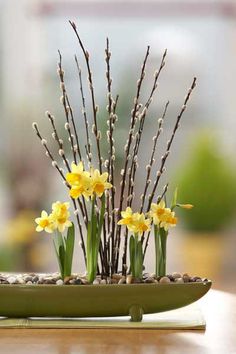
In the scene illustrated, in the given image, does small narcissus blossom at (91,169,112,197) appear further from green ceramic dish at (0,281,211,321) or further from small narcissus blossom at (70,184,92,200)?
green ceramic dish at (0,281,211,321)

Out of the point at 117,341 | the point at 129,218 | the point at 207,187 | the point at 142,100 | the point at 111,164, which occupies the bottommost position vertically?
the point at 117,341

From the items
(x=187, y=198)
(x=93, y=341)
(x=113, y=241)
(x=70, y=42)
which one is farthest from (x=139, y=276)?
(x=70, y=42)

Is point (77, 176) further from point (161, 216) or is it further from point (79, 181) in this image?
point (161, 216)

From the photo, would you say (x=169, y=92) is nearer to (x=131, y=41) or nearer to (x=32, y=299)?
(x=131, y=41)

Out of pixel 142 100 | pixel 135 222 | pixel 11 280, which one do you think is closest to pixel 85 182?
pixel 135 222

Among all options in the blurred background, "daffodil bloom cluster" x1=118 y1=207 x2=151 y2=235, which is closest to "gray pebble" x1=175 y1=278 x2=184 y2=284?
"daffodil bloom cluster" x1=118 y1=207 x2=151 y2=235

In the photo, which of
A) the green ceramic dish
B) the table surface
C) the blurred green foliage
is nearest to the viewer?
the table surface
